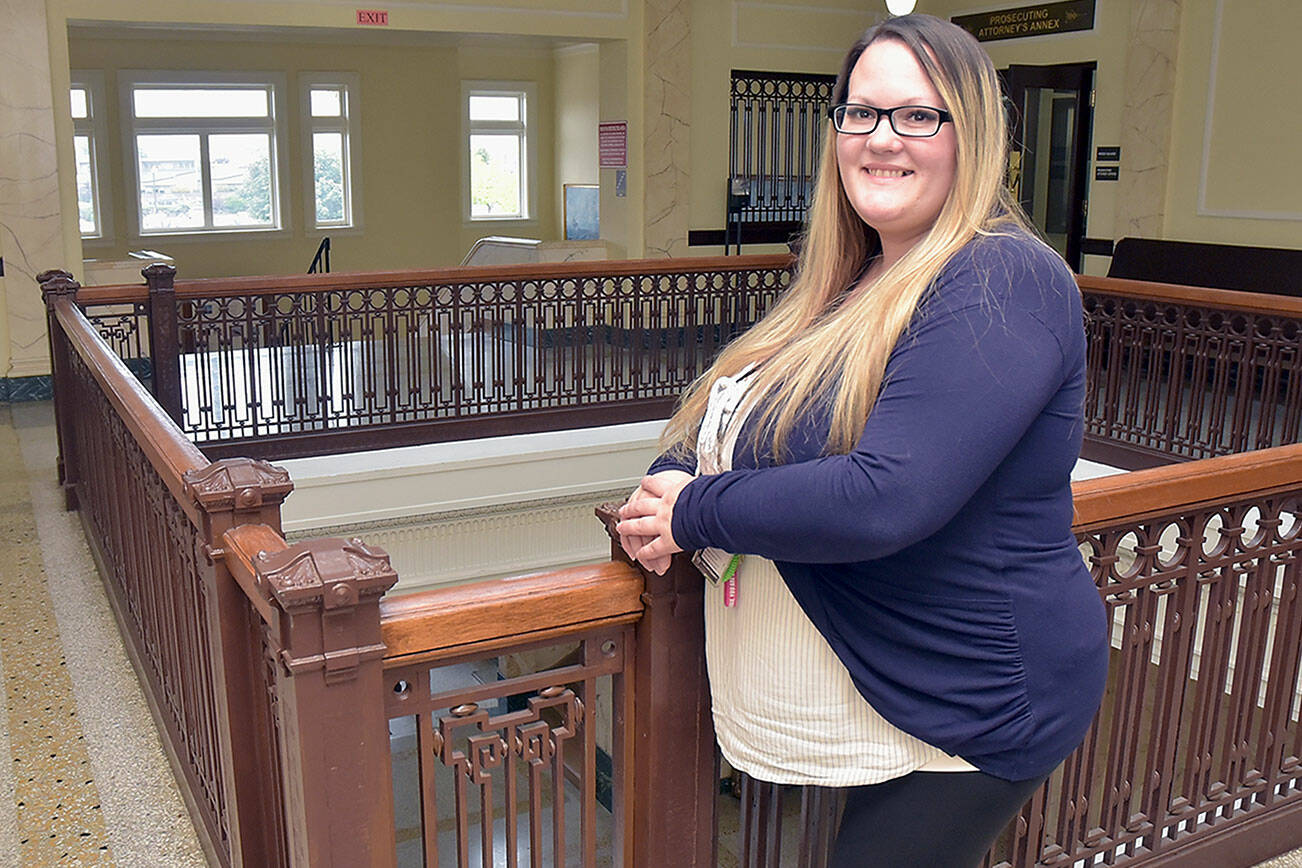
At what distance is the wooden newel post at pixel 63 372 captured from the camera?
5.63 m

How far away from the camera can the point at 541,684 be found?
188cm

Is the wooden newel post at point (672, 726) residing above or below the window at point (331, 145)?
below

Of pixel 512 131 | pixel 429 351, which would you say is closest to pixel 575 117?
pixel 512 131

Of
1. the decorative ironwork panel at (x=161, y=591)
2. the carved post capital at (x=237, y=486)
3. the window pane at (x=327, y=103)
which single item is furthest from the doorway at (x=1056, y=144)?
the carved post capital at (x=237, y=486)

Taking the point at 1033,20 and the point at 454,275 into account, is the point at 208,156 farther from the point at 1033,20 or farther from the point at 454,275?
the point at 1033,20

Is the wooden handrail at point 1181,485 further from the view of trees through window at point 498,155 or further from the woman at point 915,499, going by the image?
the view of trees through window at point 498,155

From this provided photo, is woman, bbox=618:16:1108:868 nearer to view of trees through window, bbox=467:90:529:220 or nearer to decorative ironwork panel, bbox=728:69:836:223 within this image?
decorative ironwork panel, bbox=728:69:836:223

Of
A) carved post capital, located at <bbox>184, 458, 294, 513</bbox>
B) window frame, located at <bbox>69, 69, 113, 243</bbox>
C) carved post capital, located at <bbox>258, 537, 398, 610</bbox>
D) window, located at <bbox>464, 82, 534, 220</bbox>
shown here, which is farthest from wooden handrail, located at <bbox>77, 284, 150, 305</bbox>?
window, located at <bbox>464, 82, 534, 220</bbox>

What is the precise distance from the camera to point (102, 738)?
3559 millimetres

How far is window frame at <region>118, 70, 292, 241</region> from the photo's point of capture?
15242mm

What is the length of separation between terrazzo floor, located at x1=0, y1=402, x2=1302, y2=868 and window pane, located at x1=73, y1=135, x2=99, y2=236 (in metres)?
11.1

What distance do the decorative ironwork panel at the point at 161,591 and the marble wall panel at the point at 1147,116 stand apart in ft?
28.3

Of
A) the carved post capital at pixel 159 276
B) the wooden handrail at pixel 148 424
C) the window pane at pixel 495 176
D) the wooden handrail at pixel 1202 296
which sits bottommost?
the wooden handrail at pixel 148 424

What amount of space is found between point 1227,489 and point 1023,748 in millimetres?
1278
